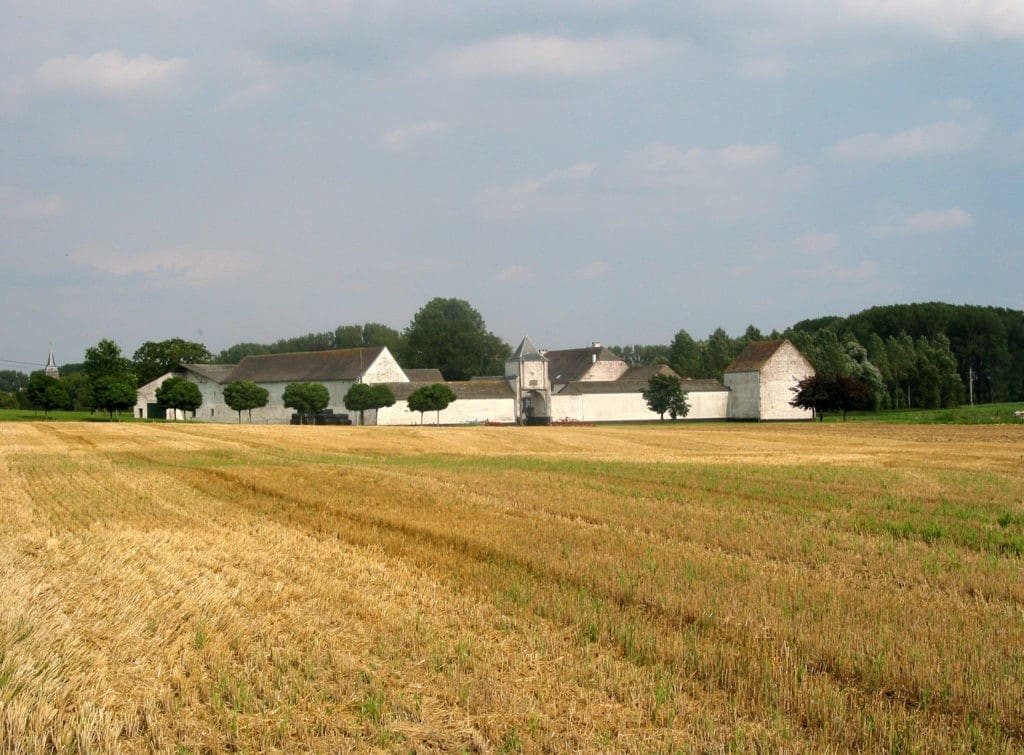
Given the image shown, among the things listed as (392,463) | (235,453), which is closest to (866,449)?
(392,463)

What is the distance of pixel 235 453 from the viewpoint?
3534 centimetres

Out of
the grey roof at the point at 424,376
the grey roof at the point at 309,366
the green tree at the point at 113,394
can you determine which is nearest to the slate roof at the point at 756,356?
the grey roof at the point at 309,366

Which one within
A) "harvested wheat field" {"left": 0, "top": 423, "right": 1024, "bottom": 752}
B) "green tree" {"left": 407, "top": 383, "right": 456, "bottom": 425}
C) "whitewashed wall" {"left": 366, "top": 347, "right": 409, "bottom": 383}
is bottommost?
"harvested wheat field" {"left": 0, "top": 423, "right": 1024, "bottom": 752}

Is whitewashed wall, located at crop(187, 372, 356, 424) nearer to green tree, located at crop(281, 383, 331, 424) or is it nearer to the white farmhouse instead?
green tree, located at crop(281, 383, 331, 424)

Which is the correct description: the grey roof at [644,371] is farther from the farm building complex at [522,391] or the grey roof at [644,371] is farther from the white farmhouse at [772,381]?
the white farmhouse at [772,381]

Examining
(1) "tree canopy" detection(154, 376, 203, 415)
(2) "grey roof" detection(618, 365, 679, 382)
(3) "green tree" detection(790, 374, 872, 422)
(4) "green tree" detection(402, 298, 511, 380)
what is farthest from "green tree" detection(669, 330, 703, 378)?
(1) "tree canopy" detection(154, 376, 203, 415)

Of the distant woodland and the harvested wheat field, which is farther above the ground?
the distant woodland

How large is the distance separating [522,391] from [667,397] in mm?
14429

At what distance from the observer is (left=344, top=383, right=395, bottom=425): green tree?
8569cm

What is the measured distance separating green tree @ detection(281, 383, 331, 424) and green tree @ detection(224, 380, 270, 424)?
13.7ft

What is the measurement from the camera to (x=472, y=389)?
310ft

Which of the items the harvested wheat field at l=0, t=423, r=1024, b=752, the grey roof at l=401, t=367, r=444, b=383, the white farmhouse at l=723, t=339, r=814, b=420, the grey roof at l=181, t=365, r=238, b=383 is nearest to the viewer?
the harvested wheat field at l=0, t=423, r=1024, b=752

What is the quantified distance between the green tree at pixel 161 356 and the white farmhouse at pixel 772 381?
69.4 meters

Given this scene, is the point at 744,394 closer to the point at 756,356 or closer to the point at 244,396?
the point at 756,356
